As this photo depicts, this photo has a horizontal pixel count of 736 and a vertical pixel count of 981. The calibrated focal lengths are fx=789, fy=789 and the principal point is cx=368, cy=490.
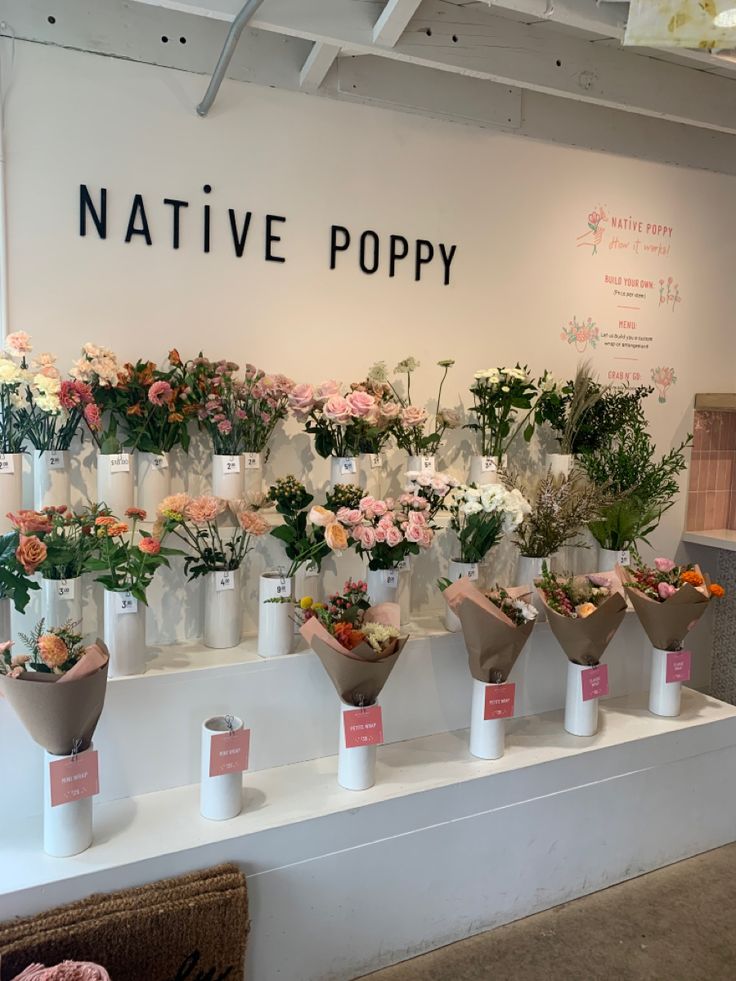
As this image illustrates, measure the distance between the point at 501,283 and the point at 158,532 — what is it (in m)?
1.71

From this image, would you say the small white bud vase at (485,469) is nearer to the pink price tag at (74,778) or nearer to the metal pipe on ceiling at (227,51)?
the metal pipe on ceiling at (227,51)

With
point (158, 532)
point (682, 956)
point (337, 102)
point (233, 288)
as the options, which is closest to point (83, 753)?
point (158, 532)

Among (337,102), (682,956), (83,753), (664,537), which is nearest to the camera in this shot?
(83,753)

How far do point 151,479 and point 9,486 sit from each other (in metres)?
0.40

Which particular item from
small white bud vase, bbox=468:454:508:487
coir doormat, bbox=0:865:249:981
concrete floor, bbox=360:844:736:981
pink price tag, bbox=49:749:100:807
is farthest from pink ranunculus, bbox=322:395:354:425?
concrete floor, bbox=360:844:736:981

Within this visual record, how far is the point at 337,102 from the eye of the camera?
2684 mm

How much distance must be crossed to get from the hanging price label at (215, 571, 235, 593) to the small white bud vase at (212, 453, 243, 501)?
0.25 meters

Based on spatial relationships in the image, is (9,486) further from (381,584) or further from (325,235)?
(325,235)

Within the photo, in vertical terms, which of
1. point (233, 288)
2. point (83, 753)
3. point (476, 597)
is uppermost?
point (233, 288)

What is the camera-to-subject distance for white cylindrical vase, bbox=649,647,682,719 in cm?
267

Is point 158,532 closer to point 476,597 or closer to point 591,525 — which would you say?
point 476,597

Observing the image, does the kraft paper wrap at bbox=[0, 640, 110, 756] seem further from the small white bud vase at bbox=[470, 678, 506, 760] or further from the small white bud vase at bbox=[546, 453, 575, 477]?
the small white bud vase at bbox=[546, 453, 575, 477]

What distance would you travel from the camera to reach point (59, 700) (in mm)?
1724

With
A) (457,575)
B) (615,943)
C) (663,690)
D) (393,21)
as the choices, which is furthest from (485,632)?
(393,21)
